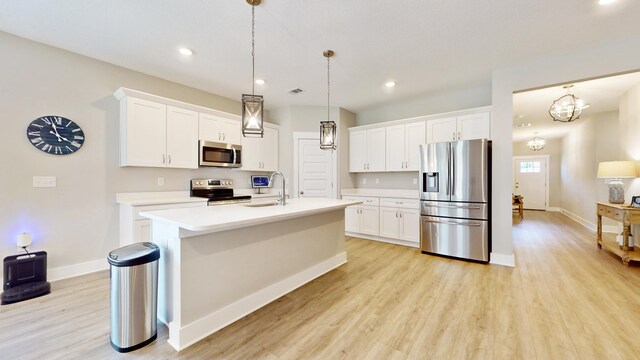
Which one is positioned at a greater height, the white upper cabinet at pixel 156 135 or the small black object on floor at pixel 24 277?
the white upper cabinet at pixel 156 135

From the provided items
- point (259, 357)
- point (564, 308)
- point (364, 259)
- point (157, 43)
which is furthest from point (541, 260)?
point (157, 43)

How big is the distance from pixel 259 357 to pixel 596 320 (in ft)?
9.25

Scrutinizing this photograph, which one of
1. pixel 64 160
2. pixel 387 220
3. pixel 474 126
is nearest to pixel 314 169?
pixel 387 220

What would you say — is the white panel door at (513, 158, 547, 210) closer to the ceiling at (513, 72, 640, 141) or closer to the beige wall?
the beige wall

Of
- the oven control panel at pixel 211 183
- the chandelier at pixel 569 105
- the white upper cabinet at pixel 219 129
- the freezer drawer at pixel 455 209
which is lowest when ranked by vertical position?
the freezer drawer at pixel 455 209

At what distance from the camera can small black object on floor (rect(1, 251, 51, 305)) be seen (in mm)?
2451

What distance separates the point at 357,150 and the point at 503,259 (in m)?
3.16

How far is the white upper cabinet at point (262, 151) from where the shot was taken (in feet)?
15.6

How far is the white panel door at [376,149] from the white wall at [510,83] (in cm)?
191

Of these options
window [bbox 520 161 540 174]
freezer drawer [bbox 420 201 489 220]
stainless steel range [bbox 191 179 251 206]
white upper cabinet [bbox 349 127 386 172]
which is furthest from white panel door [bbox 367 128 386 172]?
window [bbox 520 161 540 174]

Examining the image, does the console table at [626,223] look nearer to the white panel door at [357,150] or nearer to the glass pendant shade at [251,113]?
the white panel door at [357,150]

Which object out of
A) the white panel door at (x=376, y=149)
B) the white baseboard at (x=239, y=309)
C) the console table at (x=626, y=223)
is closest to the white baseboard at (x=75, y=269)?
the white baseboard at (x=239, y=309)

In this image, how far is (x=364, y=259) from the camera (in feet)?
12.3

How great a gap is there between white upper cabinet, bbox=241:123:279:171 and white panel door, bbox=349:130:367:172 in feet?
5.37
